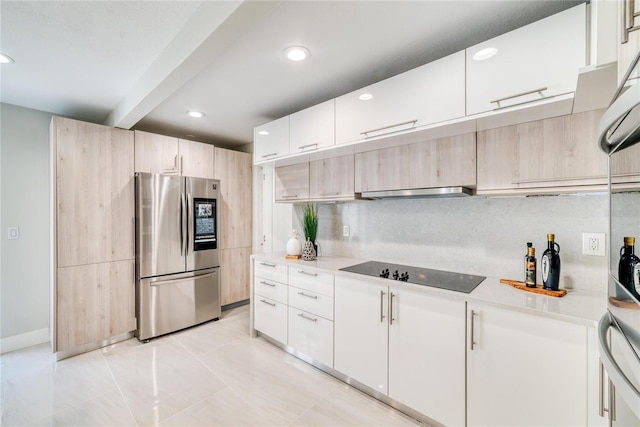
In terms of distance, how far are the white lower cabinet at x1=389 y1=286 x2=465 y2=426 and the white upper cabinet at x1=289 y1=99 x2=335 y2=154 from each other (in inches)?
52.2

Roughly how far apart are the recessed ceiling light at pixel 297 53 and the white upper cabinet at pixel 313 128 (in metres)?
0.49

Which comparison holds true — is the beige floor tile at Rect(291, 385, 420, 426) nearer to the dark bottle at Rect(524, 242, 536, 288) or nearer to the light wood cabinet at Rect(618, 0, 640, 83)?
the dark bottle at Rect(524, 242, 536, 288)

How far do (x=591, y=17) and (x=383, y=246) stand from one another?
1.88m

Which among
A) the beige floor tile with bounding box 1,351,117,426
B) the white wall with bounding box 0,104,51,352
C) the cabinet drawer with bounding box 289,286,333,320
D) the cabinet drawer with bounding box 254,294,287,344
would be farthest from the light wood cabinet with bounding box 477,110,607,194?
→ the white wall with bounding box 0,104,51,352

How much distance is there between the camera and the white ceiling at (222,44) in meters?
1.41

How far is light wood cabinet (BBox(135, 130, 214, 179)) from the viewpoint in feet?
9.76

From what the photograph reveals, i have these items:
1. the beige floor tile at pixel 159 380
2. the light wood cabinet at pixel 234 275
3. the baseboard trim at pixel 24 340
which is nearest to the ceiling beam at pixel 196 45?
the light wood cabinet at pixel 234 275

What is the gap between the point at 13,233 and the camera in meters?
2.70

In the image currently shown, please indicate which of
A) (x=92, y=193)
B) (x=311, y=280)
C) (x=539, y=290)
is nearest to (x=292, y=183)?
(x=311, y=280)

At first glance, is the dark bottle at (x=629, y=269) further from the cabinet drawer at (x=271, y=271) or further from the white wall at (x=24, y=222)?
the white wall at (x=24, y=222)

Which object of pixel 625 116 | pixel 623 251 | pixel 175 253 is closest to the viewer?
pixel 625 116

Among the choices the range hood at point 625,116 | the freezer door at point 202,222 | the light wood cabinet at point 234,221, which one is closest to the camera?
the range hood at point 625,116

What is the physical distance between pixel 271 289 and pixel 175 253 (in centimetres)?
120

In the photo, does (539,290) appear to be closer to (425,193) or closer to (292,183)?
(425,193)
